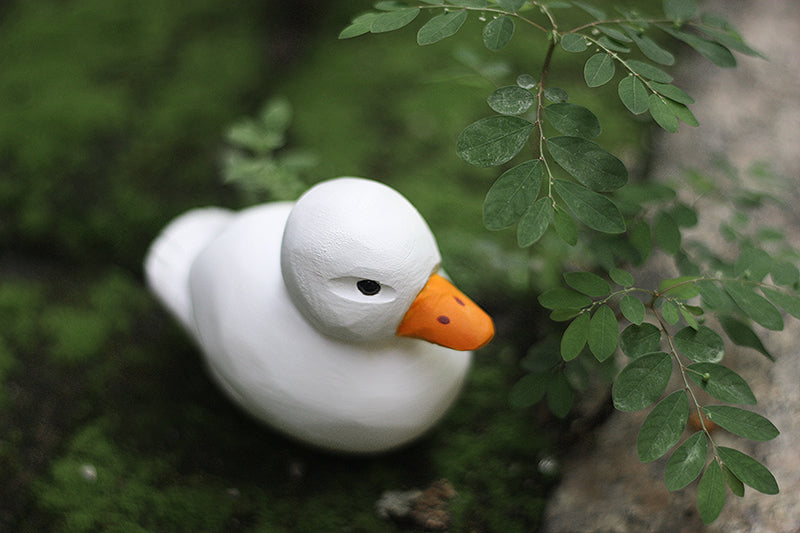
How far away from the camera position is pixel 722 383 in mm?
1207

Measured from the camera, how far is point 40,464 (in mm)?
1724

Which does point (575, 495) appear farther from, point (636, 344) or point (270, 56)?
point (270, 56)

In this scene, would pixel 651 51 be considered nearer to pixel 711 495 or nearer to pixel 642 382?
pixel 642 382

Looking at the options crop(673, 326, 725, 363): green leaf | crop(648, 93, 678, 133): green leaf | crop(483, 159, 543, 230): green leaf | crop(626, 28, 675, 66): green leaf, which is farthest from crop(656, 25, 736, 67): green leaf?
crop(673, 326, 725, 363): green leaf

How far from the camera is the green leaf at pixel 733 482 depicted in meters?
1.16

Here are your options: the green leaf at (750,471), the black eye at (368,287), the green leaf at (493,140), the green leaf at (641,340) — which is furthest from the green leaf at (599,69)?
the green leaf at (750,471)

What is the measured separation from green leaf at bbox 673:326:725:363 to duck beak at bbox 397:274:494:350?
14.8 inches

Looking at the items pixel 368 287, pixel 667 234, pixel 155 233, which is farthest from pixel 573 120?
pixel 155 233

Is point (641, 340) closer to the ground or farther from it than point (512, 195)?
closer to the ground

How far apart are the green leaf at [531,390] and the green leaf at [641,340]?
0.28 metres

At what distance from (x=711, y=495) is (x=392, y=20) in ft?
3.41

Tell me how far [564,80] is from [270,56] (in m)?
1.30

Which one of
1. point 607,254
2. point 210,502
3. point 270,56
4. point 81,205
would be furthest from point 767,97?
point 81,205

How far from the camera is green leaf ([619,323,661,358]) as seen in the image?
1239 millimetres
